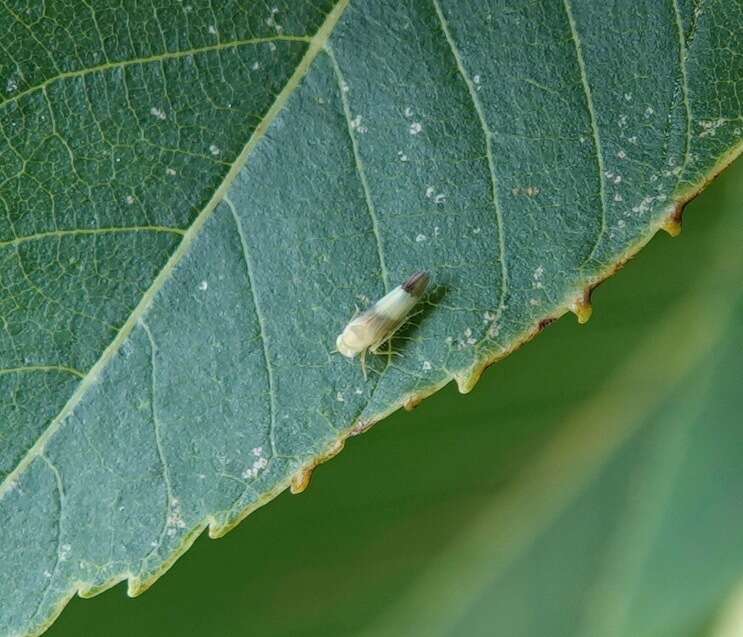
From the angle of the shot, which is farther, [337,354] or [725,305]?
[725,305]

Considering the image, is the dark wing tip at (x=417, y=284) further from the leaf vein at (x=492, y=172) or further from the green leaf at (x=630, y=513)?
the green leaf at (x=630, y=513)

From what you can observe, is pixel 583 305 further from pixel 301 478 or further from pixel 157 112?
pixel 157 112

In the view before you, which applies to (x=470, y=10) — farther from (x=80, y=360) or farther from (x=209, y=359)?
(x=80, y=360)

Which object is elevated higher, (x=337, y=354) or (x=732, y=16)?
(x=732, y=16)

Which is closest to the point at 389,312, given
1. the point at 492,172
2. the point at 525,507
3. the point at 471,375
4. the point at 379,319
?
the point at 379,319

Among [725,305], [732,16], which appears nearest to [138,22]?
[732,16]

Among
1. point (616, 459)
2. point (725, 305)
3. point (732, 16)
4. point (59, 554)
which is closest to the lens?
point (732, 16)

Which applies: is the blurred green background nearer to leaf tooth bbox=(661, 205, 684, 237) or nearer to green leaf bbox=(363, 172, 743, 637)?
green leaf bbox=(363, 172, 743, 637)
